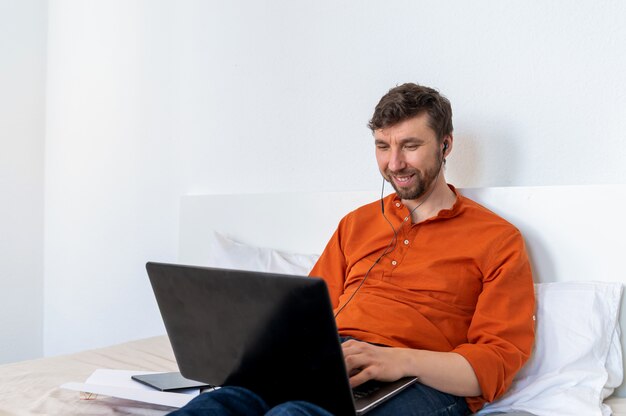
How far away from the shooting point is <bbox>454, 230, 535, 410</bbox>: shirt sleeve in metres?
1.19

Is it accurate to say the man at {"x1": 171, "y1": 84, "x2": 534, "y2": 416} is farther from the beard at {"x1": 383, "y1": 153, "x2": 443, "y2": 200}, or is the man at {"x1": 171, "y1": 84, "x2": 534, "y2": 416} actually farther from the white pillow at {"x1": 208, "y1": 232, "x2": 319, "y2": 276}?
the white pillow at {"x1": 208, "y1": 232, "x2": 319, "y2": 276}

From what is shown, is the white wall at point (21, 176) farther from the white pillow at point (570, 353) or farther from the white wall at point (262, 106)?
the white pillow at point (570, 353)

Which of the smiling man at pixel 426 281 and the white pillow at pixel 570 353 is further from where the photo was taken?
the white pillow at pixel 570 353

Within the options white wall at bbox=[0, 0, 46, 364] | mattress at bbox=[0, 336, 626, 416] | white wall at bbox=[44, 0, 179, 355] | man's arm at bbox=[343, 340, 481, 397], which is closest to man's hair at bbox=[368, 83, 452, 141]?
man's arm at bbox=[343, 340, 481, 397]

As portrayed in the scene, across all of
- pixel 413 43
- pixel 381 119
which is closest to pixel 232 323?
pixel 381 119

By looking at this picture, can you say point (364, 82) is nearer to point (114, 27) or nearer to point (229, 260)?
point (229, 260)

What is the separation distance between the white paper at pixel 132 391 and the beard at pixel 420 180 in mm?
630

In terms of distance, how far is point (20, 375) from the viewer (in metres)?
1.45

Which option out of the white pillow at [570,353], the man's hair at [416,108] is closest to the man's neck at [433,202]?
the man's hair at [416,108]

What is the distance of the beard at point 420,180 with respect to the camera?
4.83 ft

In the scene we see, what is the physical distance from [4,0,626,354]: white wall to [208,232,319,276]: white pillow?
24 centimetres

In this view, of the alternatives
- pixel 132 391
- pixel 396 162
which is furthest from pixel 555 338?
pixel 132 391

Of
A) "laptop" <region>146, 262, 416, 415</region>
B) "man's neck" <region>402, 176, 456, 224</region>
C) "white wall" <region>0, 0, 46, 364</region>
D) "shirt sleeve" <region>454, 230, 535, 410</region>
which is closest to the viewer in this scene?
"laptop" <region>146, 262, 416, 415</region>

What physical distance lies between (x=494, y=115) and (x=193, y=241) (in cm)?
120
